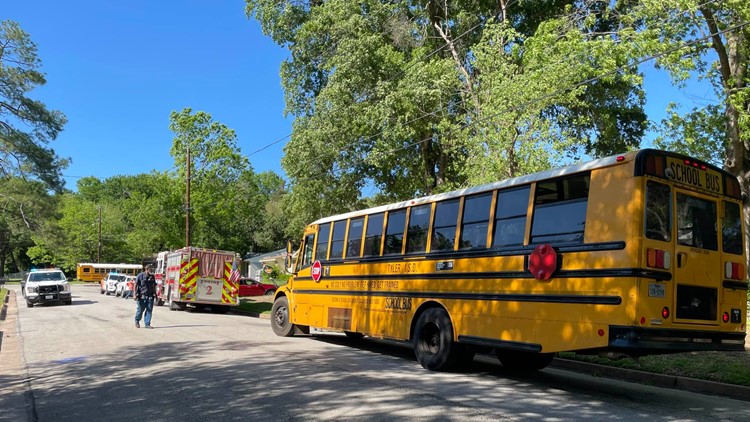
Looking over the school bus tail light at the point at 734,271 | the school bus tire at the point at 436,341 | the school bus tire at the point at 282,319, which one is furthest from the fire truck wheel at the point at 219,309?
the school bus tail light at the point at 734,271

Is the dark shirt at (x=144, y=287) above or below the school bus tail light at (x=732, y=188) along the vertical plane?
below

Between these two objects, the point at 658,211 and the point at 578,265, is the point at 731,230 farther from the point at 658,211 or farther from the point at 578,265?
the point at 578,265

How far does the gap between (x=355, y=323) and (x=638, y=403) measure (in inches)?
227

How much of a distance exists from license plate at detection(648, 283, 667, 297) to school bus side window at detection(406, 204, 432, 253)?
4163mm

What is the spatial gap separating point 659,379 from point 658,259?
11.0ft

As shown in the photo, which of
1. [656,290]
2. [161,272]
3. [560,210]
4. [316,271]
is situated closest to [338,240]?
[316,271]

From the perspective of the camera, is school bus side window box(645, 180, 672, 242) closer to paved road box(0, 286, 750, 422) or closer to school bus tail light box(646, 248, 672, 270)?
school bus tail light box(646, 248, 672, 270)

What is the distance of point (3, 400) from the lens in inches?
298

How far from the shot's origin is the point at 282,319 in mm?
14680

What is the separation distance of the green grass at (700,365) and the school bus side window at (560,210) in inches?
122

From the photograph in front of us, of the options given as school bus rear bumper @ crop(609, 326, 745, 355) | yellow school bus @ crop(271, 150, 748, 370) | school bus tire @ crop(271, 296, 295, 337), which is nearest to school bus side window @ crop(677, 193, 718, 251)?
yellow school bus @ crop(271, 150, 748, 370)

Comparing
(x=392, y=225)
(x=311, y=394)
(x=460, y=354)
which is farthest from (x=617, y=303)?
(x=392, y=225)

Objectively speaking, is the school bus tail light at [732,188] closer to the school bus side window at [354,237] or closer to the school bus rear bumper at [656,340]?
the school bus rear bumper at [656,340]

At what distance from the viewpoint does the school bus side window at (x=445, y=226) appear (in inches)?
384
